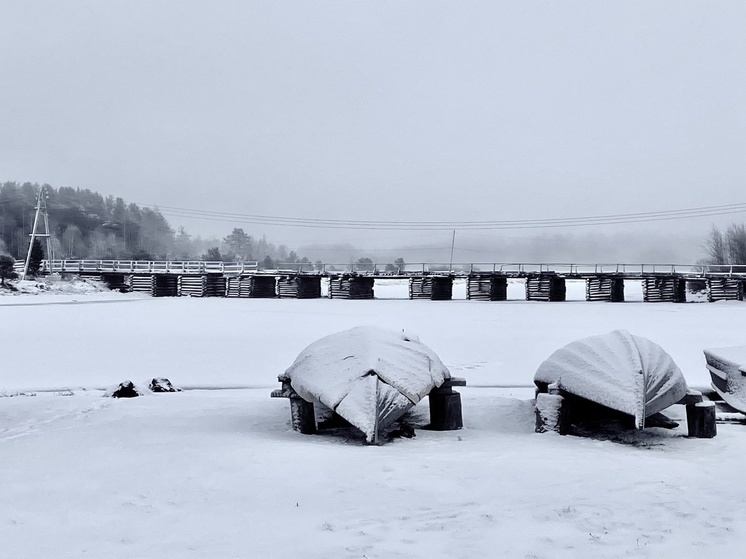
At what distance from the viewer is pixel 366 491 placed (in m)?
5.30

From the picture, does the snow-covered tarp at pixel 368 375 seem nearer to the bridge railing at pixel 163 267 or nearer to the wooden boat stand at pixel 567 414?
the wooden boat stand at pixel 567 414

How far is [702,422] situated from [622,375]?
3.96ft

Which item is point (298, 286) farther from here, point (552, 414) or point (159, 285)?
point (552, 414)

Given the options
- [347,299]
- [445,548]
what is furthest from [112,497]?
[347,299]

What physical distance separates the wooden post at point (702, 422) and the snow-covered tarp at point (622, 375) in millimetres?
312

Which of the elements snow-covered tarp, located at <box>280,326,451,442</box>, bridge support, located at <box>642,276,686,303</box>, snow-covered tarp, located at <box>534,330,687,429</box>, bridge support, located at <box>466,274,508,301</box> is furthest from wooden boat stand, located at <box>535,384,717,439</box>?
bridge support, located at <box>642,276,686,303</box>

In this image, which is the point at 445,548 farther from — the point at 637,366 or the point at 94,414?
the point at 94,414

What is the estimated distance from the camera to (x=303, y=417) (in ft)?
26.1

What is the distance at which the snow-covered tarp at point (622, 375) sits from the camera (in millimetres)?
7219

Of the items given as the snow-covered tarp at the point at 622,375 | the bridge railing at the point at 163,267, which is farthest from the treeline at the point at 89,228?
the snow-covered tarp at the point at 622,375

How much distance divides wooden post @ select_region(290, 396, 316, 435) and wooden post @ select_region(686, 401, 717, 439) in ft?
15.1

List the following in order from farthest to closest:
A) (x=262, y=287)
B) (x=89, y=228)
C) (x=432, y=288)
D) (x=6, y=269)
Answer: (x=89, y=228)
(x=262, y=287)
(x=432, y=288)
(x=6, y=269)

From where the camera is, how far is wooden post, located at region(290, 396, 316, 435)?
7.92 m

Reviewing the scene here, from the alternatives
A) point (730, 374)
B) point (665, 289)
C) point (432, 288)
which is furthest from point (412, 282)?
point (730, 374)
